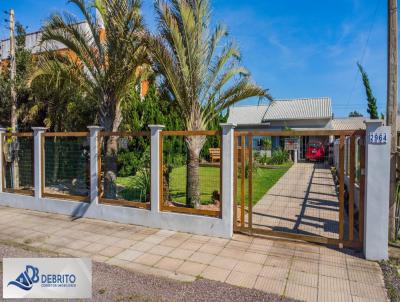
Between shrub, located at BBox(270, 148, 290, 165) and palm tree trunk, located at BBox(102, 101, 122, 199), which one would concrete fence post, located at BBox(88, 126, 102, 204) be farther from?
shrub, located at BBox(270, 148, 290, 165)

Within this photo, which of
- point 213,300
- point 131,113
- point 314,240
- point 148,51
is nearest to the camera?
point 213,300

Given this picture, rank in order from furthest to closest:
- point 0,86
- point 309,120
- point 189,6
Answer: point 309,120, point 0,86, point 189,6

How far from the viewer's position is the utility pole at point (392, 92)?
5.51m

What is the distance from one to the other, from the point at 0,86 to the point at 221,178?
10.9 metres

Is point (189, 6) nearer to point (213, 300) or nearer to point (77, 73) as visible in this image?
point (77, 73)

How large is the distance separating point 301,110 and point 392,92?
72.5ft

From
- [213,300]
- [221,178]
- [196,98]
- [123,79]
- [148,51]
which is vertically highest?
[148,51]

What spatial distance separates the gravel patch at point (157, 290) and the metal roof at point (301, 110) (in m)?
21.9

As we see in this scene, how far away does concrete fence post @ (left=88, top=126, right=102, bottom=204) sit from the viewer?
24.0 ft

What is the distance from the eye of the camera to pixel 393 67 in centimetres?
556

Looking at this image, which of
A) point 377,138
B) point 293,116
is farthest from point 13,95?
point 293,116

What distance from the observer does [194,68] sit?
689cm

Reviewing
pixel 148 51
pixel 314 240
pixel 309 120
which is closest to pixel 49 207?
pixel 148 51

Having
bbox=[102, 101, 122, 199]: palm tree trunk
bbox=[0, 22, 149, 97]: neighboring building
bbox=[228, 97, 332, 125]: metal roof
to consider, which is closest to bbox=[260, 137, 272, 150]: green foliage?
bbox=[0, 22, 149, 97]: neighboring building
